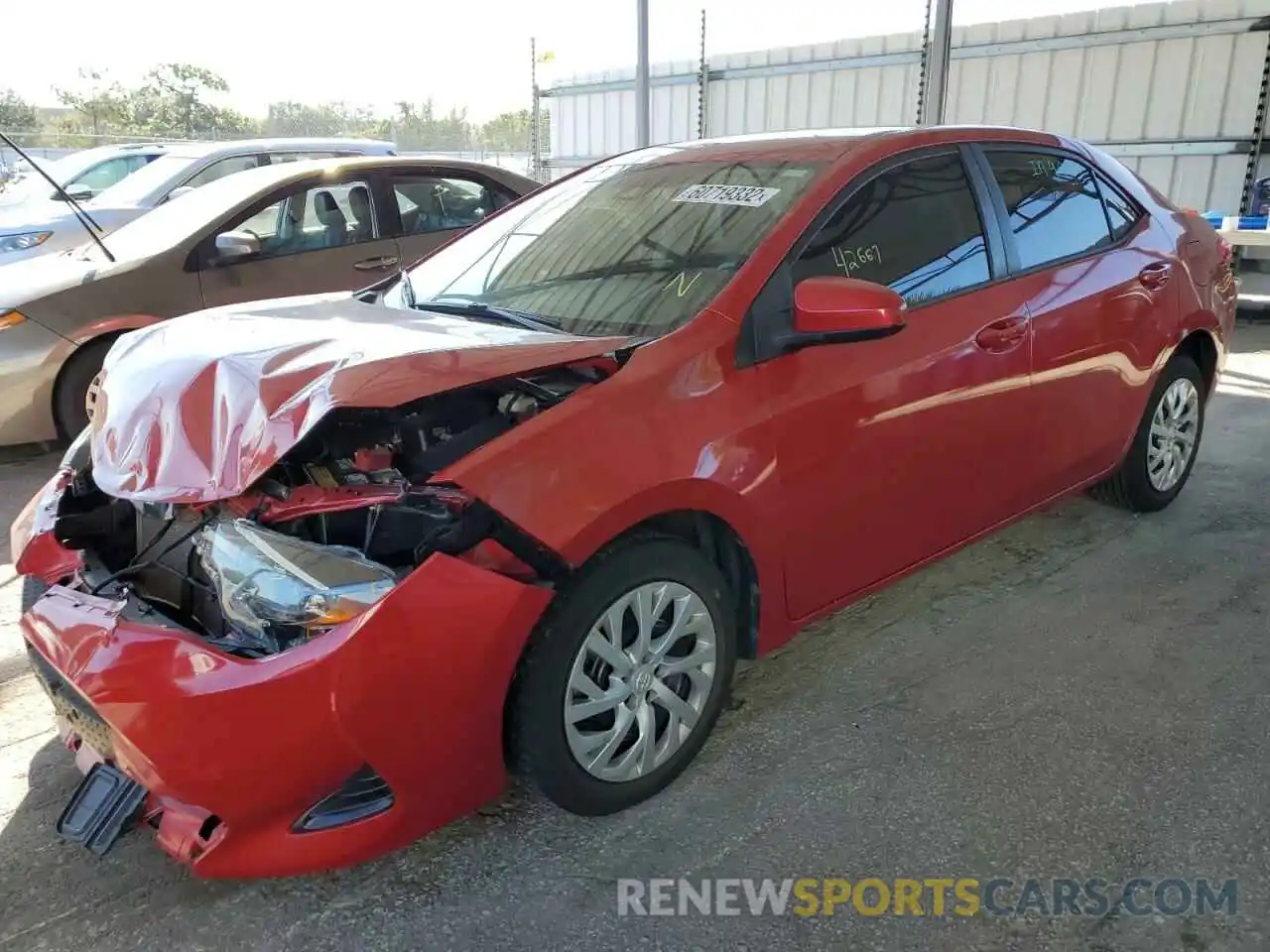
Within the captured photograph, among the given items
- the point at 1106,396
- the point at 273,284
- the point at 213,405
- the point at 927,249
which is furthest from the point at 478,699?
the point at 273,284

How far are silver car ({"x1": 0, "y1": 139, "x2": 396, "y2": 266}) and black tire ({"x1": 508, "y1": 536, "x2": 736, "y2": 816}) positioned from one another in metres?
7.16

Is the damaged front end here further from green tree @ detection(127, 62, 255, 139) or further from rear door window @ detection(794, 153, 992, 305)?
green tree @ detection(127, 62, 255, 139)

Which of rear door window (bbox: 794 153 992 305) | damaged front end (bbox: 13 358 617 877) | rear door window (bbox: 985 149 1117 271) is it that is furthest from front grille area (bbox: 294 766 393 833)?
rear door window (bbox: 985 149 1117 271)

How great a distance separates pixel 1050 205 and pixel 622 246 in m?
1.58

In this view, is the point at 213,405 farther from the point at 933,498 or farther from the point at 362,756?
the point at 933,498

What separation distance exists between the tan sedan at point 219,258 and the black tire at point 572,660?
12.9 ft

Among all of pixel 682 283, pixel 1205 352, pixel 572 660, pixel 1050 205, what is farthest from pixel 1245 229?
pixel 572 660

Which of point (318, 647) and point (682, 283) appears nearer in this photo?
point (318, 647)

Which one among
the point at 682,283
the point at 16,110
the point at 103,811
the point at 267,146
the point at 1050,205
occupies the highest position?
the point at 16,110

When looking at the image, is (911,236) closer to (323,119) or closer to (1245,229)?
(1245,229)

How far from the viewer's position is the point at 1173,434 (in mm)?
4160

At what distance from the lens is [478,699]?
2.03m

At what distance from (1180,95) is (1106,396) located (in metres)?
9.16

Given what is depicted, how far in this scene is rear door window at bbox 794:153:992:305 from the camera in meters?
2.71
